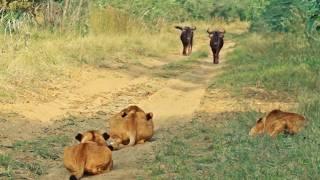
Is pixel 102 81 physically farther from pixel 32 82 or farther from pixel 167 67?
pixel 167 67

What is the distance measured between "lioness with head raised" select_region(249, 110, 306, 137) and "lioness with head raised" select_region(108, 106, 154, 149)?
1322 millimetres

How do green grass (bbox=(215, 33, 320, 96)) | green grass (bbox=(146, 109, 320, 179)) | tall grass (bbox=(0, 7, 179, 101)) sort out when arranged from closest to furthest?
1. green grass (bbox=(146, 109, 320, 179))
2. tall grass (bbox=(0, 7, 179, 101))
3. green grass (bbox=(215, 33, 320, 96))

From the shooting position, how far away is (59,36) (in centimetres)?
1789

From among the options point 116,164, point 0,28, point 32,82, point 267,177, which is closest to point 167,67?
point 0,28

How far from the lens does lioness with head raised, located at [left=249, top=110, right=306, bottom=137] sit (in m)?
7.49

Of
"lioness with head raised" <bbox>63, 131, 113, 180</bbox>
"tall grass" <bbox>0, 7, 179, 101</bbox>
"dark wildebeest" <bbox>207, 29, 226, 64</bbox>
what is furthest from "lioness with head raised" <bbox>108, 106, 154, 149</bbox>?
"dark wildebeest" <bbox>207, 29, 226, 64</bbox>

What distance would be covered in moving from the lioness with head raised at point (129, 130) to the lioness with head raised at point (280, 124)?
4.34ft

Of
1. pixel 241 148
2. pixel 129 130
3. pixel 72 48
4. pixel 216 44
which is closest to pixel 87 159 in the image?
pixel 129 130

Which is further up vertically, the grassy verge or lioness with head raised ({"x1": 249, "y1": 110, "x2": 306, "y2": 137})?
lioness with head raised ({"x1": 249, "y1": 110, "x2": 306, "y2": 137})

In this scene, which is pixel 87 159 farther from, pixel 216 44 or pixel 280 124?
pixel 216 44

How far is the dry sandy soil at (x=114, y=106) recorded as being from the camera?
7.45m

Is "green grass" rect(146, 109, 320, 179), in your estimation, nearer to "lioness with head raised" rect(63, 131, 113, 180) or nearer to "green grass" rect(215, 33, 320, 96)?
"lioness with head raised" rect(63, 131, 113, 180)

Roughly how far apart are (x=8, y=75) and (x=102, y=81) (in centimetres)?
286

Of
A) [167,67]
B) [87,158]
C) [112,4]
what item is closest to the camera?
[87,158]
